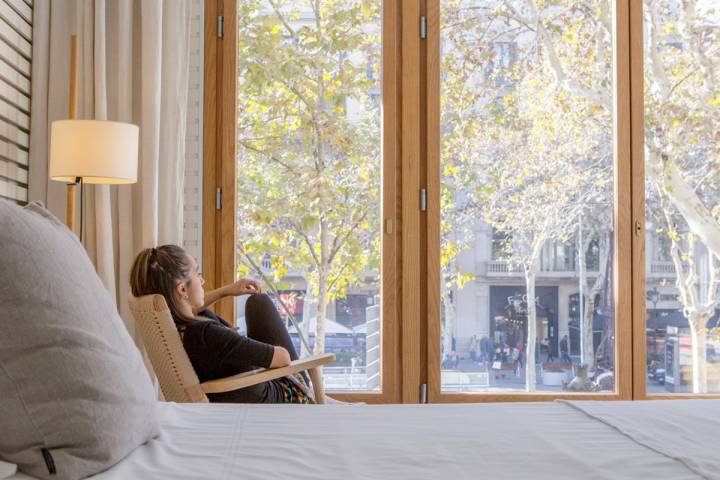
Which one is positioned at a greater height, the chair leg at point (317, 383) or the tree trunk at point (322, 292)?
the tree trunk at point (322, 292)

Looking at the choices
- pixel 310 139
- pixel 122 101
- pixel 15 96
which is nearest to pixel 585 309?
pixel 310 139

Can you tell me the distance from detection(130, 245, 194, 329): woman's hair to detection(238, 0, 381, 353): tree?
119 centimetres

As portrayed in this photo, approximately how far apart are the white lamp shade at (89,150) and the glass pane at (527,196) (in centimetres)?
163

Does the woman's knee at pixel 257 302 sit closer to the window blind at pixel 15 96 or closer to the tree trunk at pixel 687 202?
the window blind at pixel 15 96

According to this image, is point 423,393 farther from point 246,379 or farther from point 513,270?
point 246,379

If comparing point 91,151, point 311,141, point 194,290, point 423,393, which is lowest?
point 423,393

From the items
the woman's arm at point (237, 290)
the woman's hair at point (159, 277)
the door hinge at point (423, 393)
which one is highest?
the woman's hair at point (159, 277)

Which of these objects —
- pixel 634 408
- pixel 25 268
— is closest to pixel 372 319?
pixel 634 408

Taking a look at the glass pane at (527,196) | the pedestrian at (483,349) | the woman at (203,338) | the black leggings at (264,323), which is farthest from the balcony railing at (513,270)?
the woman at (203,338)

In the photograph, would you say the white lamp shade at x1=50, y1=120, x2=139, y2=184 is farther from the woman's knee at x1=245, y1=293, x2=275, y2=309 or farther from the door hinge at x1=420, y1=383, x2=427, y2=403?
the door hinge at x1=420, y1=383, x2=427, y2=403

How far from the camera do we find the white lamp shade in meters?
3.09

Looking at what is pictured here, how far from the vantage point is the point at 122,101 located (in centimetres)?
373

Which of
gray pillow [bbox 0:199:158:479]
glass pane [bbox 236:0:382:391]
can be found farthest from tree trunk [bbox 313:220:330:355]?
gray pillow [bbox 0:199:158:479]

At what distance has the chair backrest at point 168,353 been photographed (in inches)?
101
